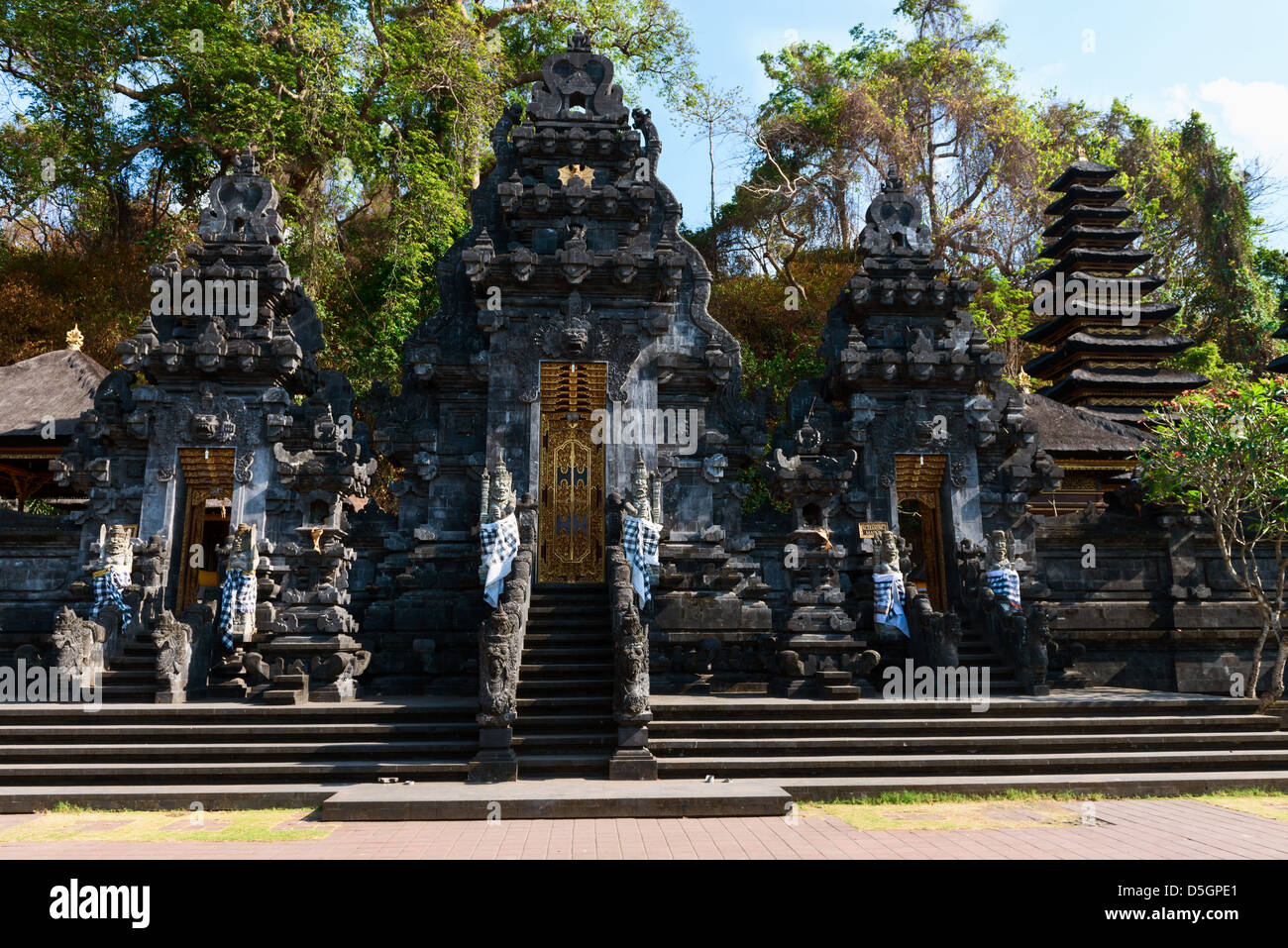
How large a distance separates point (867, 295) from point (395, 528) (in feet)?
31.8

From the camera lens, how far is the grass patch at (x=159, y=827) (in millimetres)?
7645

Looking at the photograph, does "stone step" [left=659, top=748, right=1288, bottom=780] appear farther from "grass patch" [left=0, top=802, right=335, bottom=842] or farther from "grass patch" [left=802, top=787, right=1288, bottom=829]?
"grass patch" [left=0, top=802, right=335, bottom=842]

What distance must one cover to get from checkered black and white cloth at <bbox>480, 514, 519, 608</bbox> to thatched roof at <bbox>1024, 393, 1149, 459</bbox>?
12554 mm

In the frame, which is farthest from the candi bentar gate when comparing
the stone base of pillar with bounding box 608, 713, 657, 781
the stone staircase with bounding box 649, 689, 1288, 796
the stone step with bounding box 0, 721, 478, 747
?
the stone base of pillar with bounding box 608, 713, 657, 781

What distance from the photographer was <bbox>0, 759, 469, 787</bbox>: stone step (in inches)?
374

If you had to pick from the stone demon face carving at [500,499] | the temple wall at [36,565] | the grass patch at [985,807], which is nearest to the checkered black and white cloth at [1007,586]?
the grass patch at [985,807]

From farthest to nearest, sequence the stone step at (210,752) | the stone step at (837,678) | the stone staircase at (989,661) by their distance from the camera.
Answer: the stone staircase at (989,661) < the stone step at (837,678) < the stone step at (210,752)

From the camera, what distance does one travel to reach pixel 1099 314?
25.4m

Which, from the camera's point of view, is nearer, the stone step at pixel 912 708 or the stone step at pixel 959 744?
the stone step at pixel 959 744

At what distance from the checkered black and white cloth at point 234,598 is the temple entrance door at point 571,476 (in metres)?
4.52

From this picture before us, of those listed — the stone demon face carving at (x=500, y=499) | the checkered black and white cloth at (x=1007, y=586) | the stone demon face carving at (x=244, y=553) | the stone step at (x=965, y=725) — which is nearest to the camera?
the stone step at (x=965, y=725)

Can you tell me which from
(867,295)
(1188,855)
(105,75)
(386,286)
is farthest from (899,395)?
(105,75)

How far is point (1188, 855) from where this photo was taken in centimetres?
672

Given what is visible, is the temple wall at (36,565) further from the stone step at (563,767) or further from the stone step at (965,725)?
the stone step at (965,725)
